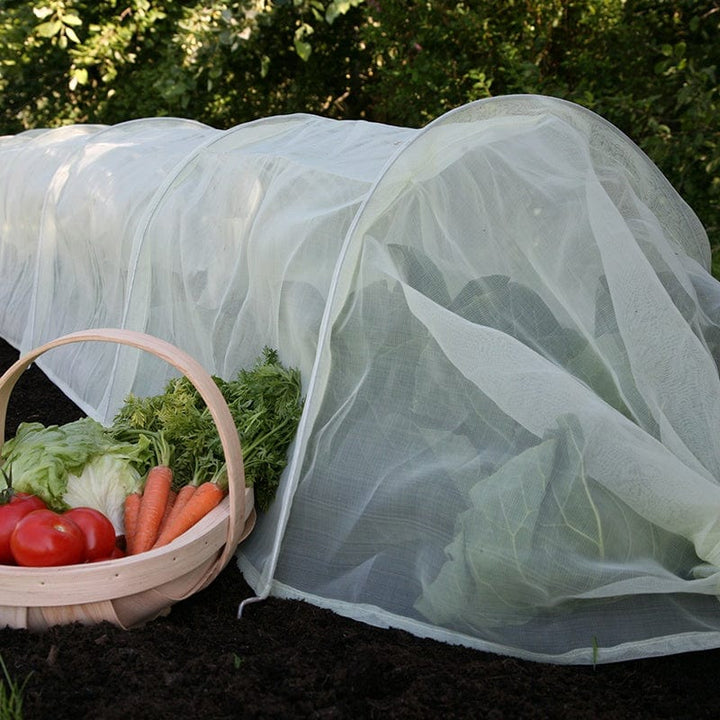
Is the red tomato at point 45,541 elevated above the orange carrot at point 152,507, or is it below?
above

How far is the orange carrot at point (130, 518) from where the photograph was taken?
320 centimetres

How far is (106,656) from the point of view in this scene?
2.65 meters

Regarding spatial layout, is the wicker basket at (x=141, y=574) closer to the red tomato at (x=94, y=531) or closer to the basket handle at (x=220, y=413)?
the basket handle at (x=220, y=413)

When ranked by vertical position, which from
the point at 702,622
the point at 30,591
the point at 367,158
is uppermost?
the point at 367,158

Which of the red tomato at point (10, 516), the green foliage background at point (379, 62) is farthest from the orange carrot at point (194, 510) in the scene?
the green foliage background at point (379, 62)

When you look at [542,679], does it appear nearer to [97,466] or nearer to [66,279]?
[97,466]

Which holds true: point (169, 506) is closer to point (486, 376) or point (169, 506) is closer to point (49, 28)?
point (486, 376)

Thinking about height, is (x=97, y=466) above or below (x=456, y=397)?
below

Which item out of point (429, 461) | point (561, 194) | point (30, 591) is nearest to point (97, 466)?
point (30, 591)

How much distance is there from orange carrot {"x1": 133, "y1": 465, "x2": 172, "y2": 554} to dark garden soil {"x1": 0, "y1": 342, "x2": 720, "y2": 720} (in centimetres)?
27

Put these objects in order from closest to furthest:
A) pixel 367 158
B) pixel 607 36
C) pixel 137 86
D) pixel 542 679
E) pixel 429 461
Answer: pixel 542 679
pixel 429 461
pixel 367 158
pixel 607 36
pixel 137 86

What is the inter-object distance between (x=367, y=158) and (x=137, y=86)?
7198 mm

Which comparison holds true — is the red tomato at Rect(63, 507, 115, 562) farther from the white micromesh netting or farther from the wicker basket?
the white micromesh netting

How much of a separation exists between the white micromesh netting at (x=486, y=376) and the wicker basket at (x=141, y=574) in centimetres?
25
